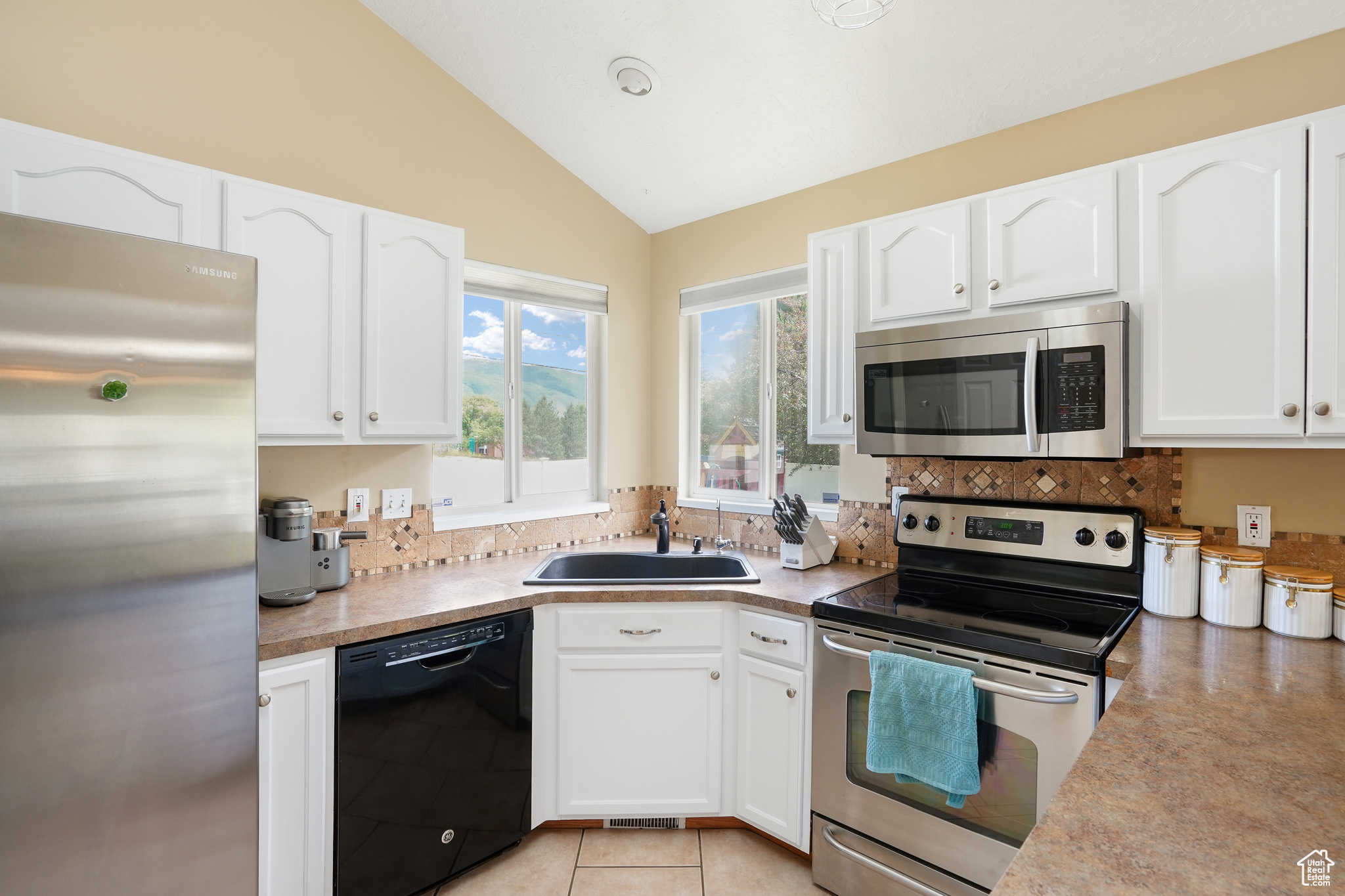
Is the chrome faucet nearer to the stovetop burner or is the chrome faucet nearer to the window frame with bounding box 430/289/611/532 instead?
the window frame with bounding box 430/289/611/532

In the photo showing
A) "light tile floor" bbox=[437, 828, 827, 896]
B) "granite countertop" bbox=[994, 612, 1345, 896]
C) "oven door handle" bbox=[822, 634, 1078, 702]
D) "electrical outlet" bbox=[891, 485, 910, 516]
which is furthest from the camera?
"electrical outlet" bbox=[891, 485, 910, 516]

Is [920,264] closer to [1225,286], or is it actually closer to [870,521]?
[1225,286]

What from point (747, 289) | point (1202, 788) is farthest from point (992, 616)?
point (747, 289)

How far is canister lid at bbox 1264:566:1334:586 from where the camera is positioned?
5.16ft

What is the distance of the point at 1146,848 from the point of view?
30.0 inches

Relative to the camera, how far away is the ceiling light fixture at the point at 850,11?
1757 mm

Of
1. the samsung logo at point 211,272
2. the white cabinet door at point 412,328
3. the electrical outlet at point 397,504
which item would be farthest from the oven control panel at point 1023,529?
the samsung logo at point 211,272

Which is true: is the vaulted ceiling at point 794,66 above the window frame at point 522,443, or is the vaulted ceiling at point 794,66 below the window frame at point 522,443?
above

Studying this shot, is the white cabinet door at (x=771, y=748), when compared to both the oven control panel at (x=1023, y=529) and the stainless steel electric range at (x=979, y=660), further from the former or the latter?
the oven control panel at (x=1023, y=529)

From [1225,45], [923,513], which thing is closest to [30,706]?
[923,513]

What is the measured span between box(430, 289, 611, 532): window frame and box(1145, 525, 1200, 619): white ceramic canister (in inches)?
85.1

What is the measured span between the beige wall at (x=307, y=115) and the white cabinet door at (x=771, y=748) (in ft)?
4.75

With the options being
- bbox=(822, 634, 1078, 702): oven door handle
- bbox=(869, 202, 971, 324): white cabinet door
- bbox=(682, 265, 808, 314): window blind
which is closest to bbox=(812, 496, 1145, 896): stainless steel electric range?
bbox=(822, 634, 1078, 702): oven door handle

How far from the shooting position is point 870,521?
2541 mm
